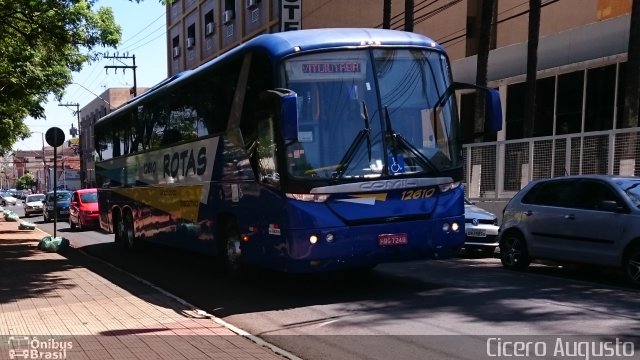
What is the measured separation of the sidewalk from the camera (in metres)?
5.83

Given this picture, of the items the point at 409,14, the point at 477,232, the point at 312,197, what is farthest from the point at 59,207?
the point at 312,197

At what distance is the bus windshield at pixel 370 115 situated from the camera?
7.56 m

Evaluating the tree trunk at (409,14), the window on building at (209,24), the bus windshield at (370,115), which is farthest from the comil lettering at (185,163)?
the window on building at (209,24)

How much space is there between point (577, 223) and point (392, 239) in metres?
3.44

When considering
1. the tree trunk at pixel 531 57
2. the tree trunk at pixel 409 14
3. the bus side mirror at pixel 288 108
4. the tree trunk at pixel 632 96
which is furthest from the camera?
the tree trunk at pixel 409 14

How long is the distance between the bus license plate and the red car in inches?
739

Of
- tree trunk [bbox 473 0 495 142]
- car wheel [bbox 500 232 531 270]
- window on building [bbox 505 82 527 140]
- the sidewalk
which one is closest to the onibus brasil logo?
the sidewalk

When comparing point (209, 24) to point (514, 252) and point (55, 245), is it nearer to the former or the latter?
point (55, 245)

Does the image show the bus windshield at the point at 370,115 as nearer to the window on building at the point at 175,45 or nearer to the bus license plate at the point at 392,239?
the bus license plate at the point at 392,239

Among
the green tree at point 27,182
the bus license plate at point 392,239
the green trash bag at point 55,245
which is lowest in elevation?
the green tree at point 27,182

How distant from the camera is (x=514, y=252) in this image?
10.6m

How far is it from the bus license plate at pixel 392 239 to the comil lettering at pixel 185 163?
3.93 meters

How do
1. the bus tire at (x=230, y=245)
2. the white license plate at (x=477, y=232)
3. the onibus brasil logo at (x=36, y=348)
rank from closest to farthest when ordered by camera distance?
1. the onibus brasil logo at (x=36, y=348)
2. the bus tire at (x=230, y=245)
3. the white license plate at (x=477, y=232)

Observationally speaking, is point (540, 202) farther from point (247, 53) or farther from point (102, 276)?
point (102, 276)
